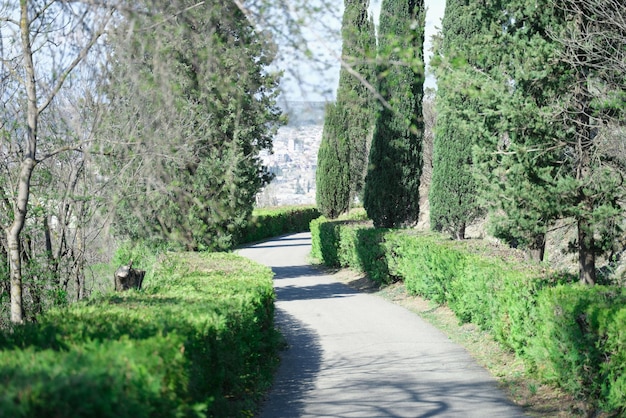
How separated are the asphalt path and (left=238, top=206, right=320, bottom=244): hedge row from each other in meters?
24.8

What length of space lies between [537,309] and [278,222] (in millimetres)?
39875

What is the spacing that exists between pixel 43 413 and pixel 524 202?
330 inches

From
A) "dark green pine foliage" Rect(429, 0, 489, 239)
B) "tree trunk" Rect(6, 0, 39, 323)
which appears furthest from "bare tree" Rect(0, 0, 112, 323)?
"dark green pine foliage" Rect(429, 0, 489, 239)

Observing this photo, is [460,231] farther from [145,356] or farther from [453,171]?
[145,356]

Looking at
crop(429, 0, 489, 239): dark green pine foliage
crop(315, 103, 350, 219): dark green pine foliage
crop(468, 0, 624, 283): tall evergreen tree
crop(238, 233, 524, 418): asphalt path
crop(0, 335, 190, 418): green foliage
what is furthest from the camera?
crop(315, 103, 350, 219): dark green pine foliage

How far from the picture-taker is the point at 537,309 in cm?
895

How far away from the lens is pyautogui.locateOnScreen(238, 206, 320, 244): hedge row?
4253 cm

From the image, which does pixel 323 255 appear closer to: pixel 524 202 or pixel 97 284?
pixel 97 284

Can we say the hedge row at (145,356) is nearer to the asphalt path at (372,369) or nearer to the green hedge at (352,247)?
the asphalt path at (372,369)

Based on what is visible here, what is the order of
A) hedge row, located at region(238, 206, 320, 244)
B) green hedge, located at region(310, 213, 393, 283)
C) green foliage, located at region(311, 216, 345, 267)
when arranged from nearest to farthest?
green hedge, located at region(310, 213, 393, 283) → green foliage, located at region(311, 216, 345, 267) → hedge row, located at region(238, 206, 320, 244)

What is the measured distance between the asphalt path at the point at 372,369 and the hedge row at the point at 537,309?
2.31 feet

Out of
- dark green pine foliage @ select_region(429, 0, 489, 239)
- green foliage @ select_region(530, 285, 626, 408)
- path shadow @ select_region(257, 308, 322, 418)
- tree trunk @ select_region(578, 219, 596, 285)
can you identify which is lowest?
path shadow @ select_region(257, 308, 322, 418)

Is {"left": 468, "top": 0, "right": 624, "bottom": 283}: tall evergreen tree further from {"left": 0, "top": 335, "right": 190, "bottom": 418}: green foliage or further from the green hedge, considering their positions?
the green hedge

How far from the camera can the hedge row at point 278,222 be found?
42534 millimetres
